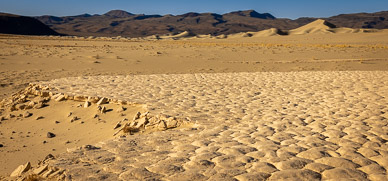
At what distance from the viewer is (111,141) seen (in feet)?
12.8

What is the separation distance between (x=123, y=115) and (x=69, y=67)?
25.8 feet

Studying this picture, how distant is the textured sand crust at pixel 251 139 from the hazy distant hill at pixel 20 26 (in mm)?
54949

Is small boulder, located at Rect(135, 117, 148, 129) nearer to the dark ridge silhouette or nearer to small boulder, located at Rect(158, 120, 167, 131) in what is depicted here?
small boulder, located at Rect(158, 120, 167, 131)

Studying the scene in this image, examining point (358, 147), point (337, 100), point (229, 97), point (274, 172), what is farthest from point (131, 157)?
point (337, 100)

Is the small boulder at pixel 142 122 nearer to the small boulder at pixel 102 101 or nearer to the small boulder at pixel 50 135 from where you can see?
the small boulder at pixel 50 135

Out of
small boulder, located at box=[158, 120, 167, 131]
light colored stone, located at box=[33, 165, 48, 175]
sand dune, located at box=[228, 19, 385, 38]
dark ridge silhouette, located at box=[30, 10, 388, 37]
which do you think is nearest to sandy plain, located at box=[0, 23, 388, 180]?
light colored stone, located at box=[33, 165, 48, 175]

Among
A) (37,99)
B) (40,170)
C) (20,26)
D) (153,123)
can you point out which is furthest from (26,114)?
(20,26)

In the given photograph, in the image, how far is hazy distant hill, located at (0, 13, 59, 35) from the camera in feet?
181

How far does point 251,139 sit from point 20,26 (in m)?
62.0

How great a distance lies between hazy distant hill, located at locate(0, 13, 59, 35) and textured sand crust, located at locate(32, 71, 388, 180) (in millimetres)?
54949

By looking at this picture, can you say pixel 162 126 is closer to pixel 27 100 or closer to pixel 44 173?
pixel 44 173

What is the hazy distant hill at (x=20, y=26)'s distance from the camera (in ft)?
181

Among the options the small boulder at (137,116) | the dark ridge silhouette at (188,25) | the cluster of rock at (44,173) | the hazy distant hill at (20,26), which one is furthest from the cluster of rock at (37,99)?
the dark ridge silhouette at (188,25)

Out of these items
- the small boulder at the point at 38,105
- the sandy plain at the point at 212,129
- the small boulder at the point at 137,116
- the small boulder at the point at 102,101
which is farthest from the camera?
the small boulder at the point at 38,105
